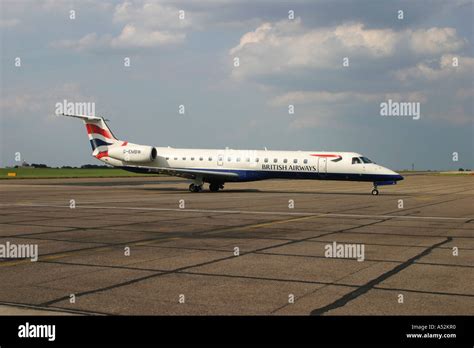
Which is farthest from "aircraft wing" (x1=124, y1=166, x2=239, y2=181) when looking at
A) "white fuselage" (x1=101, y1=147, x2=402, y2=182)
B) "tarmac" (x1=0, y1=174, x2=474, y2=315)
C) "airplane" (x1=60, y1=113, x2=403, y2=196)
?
"tarmac" (x1=0, y1=174, x2=474, y2=315)

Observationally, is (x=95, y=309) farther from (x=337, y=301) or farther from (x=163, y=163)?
(x=163, y=163)

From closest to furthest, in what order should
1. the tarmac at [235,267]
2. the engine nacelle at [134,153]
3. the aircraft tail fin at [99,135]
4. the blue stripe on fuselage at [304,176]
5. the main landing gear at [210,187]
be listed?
the tarmac at [235,267], the blue stripe on fuselage at [304,176], the engine nacelle at [134,153], the main landing gear at [210,187], the aircraft tail fin at [99,135]

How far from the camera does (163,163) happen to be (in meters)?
40.4

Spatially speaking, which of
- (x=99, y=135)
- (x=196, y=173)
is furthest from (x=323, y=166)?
(x=99, y=135)

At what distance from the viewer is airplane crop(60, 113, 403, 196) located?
3553 centimetres

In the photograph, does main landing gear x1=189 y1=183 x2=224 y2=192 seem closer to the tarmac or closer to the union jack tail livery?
the union jack tail livery

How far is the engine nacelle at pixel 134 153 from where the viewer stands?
131ft

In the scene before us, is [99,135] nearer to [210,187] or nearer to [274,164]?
[210,187]

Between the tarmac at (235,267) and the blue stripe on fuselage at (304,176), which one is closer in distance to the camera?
the tarmac at (235,267)

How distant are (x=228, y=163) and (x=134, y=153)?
23.2 feet

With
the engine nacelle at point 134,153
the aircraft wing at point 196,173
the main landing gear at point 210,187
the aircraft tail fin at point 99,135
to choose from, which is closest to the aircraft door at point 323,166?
the aircraft wing at point 196,173

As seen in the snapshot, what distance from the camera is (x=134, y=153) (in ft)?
132

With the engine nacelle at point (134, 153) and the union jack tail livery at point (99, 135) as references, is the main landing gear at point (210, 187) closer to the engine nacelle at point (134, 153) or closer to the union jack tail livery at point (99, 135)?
the engine nacelle at point (134, 153)
